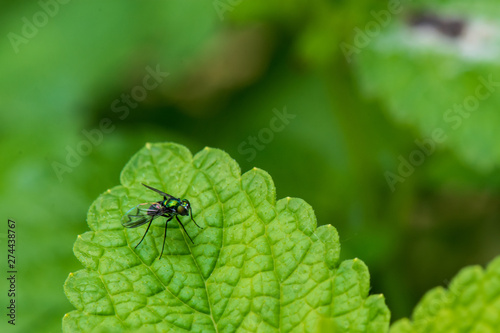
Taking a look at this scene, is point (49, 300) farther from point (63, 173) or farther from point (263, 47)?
point (263, 47)

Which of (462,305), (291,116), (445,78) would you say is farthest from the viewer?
(291,116)

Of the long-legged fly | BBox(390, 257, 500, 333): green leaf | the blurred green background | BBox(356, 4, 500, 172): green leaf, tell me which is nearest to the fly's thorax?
the long-legged fly

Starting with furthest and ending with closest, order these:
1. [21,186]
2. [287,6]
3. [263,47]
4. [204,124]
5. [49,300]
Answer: [263,47]
[204,124]
[287,6]
[21,186]
[49,300]

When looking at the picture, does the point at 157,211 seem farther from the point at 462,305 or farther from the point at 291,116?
the point at 291,116

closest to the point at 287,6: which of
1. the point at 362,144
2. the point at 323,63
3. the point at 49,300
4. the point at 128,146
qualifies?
the point at 323,63

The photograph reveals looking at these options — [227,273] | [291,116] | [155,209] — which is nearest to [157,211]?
[155,209]

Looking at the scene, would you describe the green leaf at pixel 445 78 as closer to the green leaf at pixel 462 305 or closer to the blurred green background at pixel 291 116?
the blurred green background at pixel 291 116

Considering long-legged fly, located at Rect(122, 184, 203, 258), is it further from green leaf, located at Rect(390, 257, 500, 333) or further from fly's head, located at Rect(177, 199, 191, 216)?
green leaf, located at Rect(390, 257, 500, 333)
